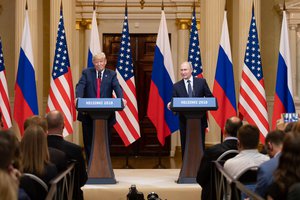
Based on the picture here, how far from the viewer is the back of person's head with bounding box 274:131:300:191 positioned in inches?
154

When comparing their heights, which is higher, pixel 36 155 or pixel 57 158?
pixel 36 155

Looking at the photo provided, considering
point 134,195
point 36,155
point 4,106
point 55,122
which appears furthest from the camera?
point 4,106

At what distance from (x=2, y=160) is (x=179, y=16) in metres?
11.2

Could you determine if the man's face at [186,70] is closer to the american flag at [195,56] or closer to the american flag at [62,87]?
the american flag at [195,56]

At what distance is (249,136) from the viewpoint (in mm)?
5516

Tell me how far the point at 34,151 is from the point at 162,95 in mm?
6091

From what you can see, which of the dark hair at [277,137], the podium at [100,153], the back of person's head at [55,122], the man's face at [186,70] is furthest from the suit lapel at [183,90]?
the dark hair at [277,137]

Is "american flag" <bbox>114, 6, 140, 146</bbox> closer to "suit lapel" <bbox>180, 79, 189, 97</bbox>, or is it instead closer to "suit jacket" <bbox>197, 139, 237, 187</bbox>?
"suit lapel" <bbox>180, 79, 189, 97</bbox>

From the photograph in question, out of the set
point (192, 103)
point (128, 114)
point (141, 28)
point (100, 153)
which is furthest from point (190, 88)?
point (141, 28)

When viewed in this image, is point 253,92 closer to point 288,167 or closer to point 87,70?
point 87,70

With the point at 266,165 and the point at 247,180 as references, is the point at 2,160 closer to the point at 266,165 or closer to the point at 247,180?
the point at 266,165

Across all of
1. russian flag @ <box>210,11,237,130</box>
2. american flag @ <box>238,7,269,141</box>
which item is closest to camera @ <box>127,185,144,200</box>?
russian flag @ <box>210,11,237,130</box>

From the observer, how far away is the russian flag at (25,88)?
35.3 feet

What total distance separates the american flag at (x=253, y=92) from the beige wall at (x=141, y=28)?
1.48 meters
